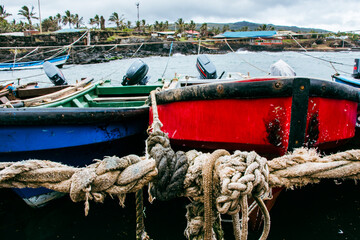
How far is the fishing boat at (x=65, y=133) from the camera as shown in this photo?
329 cm

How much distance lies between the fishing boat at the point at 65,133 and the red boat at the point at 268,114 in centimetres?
117

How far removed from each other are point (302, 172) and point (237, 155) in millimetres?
397

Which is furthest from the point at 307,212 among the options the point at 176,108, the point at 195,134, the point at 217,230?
the point at 217,230

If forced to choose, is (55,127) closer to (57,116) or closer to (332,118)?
(57,116)

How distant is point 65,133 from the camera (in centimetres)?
352

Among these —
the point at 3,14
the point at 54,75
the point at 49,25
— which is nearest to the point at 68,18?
the point at 49,25

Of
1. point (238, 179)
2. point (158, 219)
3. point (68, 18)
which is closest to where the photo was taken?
point (238, 179)

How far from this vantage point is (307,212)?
12.3 ft

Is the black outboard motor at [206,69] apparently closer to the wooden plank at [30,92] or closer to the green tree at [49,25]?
the wooden plank at [30,92]

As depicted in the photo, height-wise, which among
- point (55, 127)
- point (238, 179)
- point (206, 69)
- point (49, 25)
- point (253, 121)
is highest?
point (49, 25)

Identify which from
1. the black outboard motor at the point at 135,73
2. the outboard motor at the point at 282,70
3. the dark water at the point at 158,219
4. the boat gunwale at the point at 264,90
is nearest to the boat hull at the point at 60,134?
the dark water at the point at 158,219

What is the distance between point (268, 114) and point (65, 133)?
105 inches

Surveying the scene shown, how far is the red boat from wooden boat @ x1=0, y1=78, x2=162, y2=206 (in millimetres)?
1176

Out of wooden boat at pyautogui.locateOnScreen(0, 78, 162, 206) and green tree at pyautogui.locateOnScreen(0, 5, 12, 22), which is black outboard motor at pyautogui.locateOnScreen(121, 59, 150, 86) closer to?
wooden boat at pyautogui.locateOnScreen(0, 78, 162, 206)
